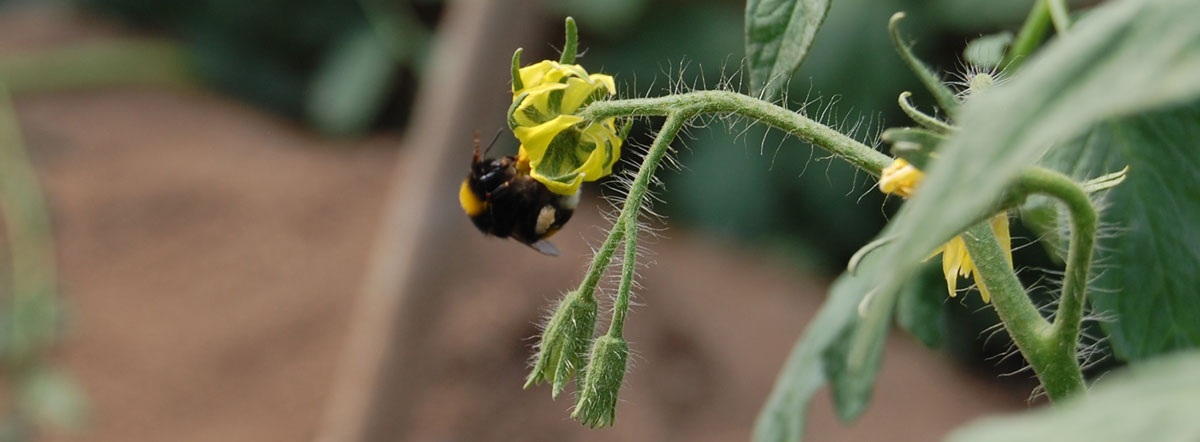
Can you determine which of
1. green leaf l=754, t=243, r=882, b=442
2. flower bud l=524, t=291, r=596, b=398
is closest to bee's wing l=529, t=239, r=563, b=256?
green leaf l=754, t=243, r=882, b=442

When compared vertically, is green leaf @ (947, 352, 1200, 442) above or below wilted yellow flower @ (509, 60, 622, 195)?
below

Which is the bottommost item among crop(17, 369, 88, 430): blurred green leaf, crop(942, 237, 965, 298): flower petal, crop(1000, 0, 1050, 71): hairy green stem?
crop(17, 369, 88, 430): blurred green leaf

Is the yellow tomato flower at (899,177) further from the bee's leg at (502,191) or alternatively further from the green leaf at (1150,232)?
the bee's leg at (502,191)

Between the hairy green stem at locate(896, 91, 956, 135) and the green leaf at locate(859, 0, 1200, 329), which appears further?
the hairy green stem at locate(896, 91, 956, 135)

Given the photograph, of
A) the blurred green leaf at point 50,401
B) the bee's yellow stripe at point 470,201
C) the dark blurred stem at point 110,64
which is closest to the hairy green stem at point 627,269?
the bee's yellow stripe at point 470,201

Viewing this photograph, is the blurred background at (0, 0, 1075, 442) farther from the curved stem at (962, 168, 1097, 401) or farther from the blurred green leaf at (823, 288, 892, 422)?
the curved stem at (962, 168, 1097, 401)

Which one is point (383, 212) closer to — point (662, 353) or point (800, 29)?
point (662, 353)

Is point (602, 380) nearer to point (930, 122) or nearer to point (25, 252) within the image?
point (930, 122)
